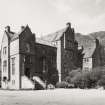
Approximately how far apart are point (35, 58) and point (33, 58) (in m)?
1.34

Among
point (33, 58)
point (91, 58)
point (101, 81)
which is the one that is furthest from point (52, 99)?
point (91, 58)

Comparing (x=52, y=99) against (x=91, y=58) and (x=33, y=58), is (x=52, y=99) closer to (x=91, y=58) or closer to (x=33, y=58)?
(x=33, y=58)

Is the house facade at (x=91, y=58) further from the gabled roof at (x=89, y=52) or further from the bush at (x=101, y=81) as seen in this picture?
the bush at (x=101, y=81)

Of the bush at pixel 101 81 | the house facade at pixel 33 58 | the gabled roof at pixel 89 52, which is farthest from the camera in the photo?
the gabled roof at pixel 89 52

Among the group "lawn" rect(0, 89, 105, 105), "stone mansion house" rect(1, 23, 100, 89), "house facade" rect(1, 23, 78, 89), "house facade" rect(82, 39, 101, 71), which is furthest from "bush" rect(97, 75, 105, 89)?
"house facade" rect(82, 39, 101, 71)

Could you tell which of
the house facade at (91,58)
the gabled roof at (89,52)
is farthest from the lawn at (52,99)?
the gabled roof at (89,52)

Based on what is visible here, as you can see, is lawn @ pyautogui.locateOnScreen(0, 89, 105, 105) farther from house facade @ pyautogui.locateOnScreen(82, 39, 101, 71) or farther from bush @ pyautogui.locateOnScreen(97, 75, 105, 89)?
house facade @ pyautogui.locateOnScreen(82, 39, 101, 71)

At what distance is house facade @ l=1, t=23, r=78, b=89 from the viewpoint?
151 ft

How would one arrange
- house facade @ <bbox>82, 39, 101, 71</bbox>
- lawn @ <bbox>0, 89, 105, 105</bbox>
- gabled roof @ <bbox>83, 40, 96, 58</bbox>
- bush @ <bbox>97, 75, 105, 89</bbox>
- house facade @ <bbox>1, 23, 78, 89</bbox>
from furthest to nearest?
gabled roof @ <bbox>83, 40, 96, 58</bbox>, house facade @ <bbox>82, 39, 101, 71</bbox>, house facade @ <bbox>1, 23, 78, 89</bbox>, bush @ <bbox>97, 75, 105, 89</bbox>, lawn @ <bbox>0, 89, 105, 105</bbox>

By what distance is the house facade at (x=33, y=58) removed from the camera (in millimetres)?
46119

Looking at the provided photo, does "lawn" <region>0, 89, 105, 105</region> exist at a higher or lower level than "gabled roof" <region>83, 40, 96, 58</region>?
lower

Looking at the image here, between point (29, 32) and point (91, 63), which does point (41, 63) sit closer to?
point (29, 32)

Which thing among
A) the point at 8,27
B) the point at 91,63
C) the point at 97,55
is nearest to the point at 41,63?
the point at 8,27

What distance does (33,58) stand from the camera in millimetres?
48656
